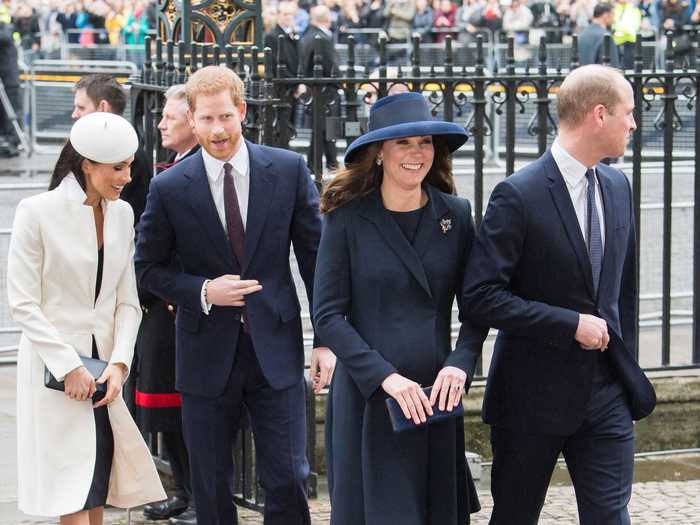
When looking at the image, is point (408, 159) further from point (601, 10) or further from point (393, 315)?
point (601, 10)

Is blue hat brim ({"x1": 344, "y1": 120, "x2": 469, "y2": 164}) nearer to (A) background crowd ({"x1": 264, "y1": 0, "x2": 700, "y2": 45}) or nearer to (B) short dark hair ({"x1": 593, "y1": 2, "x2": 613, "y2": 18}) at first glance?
(B) short dark hair ({"x1": 593, "y1": 2, "x2": 613, "y2": 18})

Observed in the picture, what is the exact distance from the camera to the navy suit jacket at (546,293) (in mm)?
4758

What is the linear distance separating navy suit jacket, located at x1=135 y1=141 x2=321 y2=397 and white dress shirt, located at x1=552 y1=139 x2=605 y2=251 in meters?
1.02

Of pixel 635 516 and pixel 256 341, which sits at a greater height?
pixel 256 341

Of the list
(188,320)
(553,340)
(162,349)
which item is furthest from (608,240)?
(162,349)

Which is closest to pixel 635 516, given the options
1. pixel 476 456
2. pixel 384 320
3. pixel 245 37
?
pixel 476 456

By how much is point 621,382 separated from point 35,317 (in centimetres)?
194

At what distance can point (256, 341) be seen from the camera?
532 cm

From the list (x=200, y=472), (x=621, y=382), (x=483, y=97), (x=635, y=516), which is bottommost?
(x=635, y=516)

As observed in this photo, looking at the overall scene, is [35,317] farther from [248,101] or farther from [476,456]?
[476,456]

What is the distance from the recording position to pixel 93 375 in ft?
17.0

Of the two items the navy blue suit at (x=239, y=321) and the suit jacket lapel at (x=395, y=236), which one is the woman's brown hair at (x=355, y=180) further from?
the navy blue suit at (x=239, y=321)

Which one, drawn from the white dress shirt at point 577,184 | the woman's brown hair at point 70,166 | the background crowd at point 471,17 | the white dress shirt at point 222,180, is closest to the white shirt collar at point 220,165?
the white dress shirt at point 222,180

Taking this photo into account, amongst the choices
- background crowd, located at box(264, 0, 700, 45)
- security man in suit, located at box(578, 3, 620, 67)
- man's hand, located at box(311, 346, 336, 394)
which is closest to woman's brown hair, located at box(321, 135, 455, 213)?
man's hand, located at box(311, 346, 336, 394)
